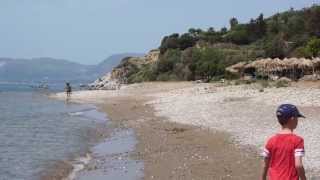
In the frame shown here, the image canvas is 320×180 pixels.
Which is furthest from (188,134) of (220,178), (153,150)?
(220,178)

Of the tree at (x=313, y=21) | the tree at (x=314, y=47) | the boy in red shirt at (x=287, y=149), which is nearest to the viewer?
the boy in red shirt at (x=287, y=149)

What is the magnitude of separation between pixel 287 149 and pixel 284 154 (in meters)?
0.06

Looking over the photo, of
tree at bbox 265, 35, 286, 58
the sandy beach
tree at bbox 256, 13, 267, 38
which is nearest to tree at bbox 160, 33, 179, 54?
tree at bbox 256, 13, 267, 38

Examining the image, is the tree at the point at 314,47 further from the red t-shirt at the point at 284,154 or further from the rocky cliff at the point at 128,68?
the red t-shirt at the point at 284,154

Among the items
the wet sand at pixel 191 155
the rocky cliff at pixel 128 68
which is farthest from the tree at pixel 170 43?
the wet sand at pixel 191 155

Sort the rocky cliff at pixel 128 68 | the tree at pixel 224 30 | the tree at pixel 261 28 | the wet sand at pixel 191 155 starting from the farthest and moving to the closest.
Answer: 1. the rocky cliff at pixel 128 68
2. the tree at pixel 224 30
3. the tree at pixel 261 28
4. the wet sand at pixel 191 155

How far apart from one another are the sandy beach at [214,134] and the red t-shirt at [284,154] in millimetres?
6338

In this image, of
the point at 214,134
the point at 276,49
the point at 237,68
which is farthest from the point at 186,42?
the point at 214,134

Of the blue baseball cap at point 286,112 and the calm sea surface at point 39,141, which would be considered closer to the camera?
the blue baseball cap at point 286,112

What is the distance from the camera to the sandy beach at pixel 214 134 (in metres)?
14.2

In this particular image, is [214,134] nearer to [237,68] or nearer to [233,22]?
[237,68]

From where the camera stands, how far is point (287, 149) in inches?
227

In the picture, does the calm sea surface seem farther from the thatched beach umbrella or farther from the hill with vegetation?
the hill with vegetation

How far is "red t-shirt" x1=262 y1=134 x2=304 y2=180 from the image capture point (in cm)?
575
